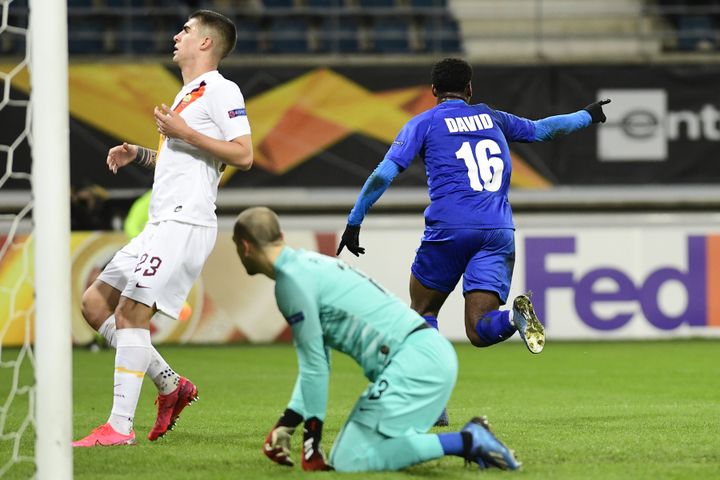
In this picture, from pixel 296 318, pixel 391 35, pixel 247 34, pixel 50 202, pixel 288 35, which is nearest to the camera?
pixel 50 202

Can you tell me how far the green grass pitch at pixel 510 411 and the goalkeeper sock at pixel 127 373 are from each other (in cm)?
15

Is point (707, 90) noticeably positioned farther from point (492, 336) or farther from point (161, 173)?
point (161, 173)

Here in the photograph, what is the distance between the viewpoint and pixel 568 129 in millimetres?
6910

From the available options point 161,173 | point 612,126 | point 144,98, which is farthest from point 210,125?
point 612,126

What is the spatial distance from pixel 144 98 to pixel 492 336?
9.77 meters

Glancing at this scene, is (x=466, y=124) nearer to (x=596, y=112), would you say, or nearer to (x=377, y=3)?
(x=596, y=112)

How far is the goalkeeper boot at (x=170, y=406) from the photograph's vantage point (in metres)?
5.98

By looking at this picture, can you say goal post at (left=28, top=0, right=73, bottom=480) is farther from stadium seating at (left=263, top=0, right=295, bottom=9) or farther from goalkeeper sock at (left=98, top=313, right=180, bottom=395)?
stadium seating at (left=263, top=0, right=295, bottom=9)

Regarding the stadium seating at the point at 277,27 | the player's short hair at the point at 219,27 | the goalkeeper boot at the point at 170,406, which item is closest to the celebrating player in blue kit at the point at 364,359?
the goalkeeper boot at the point at 170,406

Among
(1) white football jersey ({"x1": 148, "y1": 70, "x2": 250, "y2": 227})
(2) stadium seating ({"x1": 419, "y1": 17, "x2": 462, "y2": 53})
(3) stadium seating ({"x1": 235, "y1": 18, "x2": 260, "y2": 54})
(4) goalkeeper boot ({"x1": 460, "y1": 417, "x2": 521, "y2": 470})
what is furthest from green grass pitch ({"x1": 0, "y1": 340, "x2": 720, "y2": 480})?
(2) stadium seating ({"x1": 419, "y1": 17, "x2": 462, "y2": 53})

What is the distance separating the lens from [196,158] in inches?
232

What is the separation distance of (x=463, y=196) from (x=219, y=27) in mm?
1596

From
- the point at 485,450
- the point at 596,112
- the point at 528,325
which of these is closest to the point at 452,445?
the point at 485,450

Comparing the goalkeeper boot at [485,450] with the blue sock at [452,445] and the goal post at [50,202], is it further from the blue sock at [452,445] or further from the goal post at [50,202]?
the goal post at [50,202]
